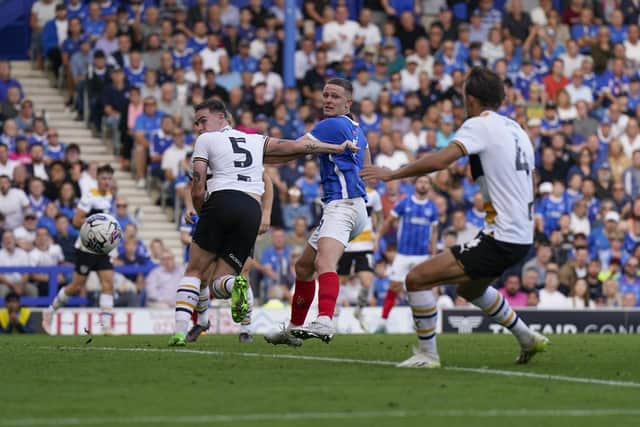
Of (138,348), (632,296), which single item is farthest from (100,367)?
(632,296)

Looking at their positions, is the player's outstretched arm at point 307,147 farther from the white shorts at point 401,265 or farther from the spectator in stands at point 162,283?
the spectator in stands at point 162,283

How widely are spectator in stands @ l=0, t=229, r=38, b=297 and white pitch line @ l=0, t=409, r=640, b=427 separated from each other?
13470 mm

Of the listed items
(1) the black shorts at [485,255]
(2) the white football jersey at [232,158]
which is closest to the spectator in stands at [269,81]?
(2) the white football jersey at [232,158]

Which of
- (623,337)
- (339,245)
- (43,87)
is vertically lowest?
(623,337)

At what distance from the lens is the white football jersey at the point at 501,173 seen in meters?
10.1

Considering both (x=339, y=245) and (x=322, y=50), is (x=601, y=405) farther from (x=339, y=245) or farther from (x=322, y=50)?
(x=322, y=50)

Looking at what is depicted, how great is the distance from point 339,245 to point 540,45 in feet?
56.4

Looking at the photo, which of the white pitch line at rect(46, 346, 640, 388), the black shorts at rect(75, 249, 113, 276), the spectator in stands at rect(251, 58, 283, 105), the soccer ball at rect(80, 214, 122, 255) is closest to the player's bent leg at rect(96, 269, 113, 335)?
the black shorts at rect(75, 249, 113, 276)

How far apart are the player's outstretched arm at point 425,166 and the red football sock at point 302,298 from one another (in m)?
3.36

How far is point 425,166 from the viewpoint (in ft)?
32.6

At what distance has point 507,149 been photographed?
1014 centimetres

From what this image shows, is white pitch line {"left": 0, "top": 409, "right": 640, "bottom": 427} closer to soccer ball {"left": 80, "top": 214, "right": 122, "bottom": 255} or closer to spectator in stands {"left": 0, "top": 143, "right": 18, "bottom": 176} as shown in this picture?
soccer ball {"left": 80, "top": 214, "right": 122, "bottom": 255}

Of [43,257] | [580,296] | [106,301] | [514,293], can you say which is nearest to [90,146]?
[43,257]

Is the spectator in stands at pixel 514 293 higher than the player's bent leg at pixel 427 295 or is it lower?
lower
